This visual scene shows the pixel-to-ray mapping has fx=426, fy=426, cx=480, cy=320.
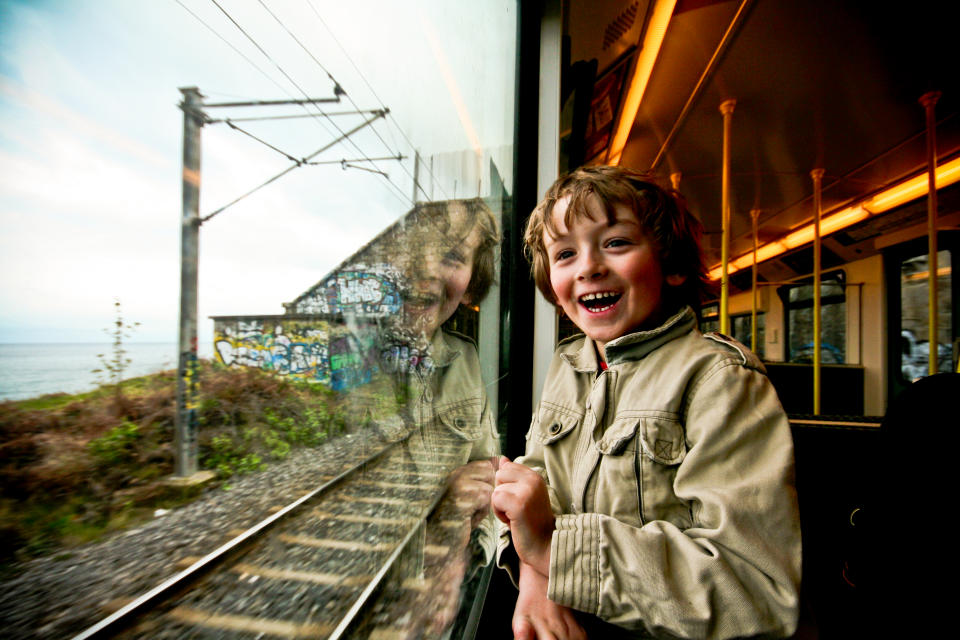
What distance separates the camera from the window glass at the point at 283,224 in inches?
10.4

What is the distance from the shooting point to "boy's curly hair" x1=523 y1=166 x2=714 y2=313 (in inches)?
29.2

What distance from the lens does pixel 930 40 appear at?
1920 mm

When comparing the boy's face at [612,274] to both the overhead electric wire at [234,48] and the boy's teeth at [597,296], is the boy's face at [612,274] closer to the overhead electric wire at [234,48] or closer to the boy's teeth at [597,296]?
the boy's teeth at [597,296]

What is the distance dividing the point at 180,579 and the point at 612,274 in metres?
0.68

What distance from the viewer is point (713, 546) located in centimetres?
49

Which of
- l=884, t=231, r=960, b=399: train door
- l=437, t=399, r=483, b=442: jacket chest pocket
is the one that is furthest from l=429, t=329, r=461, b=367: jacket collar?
l=884, t=231, r=960, b=399: train door

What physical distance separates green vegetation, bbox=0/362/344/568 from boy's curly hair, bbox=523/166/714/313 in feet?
1.95

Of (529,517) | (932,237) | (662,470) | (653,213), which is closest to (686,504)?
(662,470)

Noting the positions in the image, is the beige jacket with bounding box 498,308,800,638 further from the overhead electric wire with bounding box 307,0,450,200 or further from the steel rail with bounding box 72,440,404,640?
the overhead electric wire with bounding box 307,0,450,200

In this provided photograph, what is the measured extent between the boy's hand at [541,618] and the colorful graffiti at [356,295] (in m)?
0.46

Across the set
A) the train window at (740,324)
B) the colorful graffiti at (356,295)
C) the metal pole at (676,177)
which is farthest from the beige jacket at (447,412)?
the train window at (740,324)

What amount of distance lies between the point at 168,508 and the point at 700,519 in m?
0.56

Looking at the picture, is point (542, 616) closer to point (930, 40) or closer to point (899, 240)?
point (930, 40)

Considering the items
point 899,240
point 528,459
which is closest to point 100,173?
point 528,459
